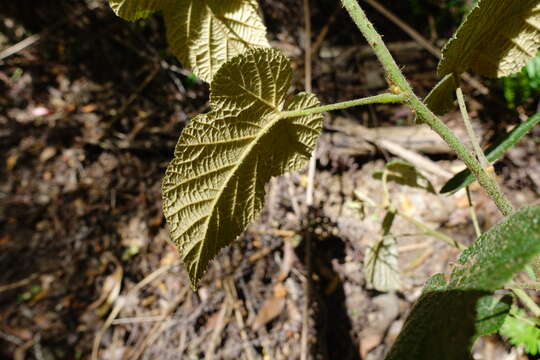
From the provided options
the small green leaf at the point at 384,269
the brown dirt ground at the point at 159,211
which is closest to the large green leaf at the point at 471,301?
the small green leaf at the point at 384,269

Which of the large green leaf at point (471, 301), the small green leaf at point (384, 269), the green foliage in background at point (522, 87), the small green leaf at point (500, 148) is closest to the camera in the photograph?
the large green leaf at point (471, 301)

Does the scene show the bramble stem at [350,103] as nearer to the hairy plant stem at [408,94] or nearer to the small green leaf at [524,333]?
the hairy plant stem at [408,94]

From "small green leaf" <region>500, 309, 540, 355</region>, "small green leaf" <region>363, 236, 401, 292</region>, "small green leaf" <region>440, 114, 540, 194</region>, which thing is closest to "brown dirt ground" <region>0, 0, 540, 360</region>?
"small green leaf" <region>500, 309, 540, 355</region>

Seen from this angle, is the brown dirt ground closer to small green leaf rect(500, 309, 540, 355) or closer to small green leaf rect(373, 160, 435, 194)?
small green leaf rect(500, 309, 540, 355)

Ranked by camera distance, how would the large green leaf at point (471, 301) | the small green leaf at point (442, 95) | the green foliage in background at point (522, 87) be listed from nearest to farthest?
the large green leaf at point (471, 301), the small green leaf at point (442, 95), the green foliage in background at point (522, 87)

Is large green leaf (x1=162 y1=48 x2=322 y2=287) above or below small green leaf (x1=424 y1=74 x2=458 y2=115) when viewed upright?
below

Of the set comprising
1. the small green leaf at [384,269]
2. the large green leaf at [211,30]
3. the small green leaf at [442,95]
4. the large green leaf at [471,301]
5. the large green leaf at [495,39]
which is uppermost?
the large green leaf at [211,30]

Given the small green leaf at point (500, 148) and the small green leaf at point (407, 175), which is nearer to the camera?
the small green leaf at point (500, 148)

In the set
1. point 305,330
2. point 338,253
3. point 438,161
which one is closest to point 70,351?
point 305,330
